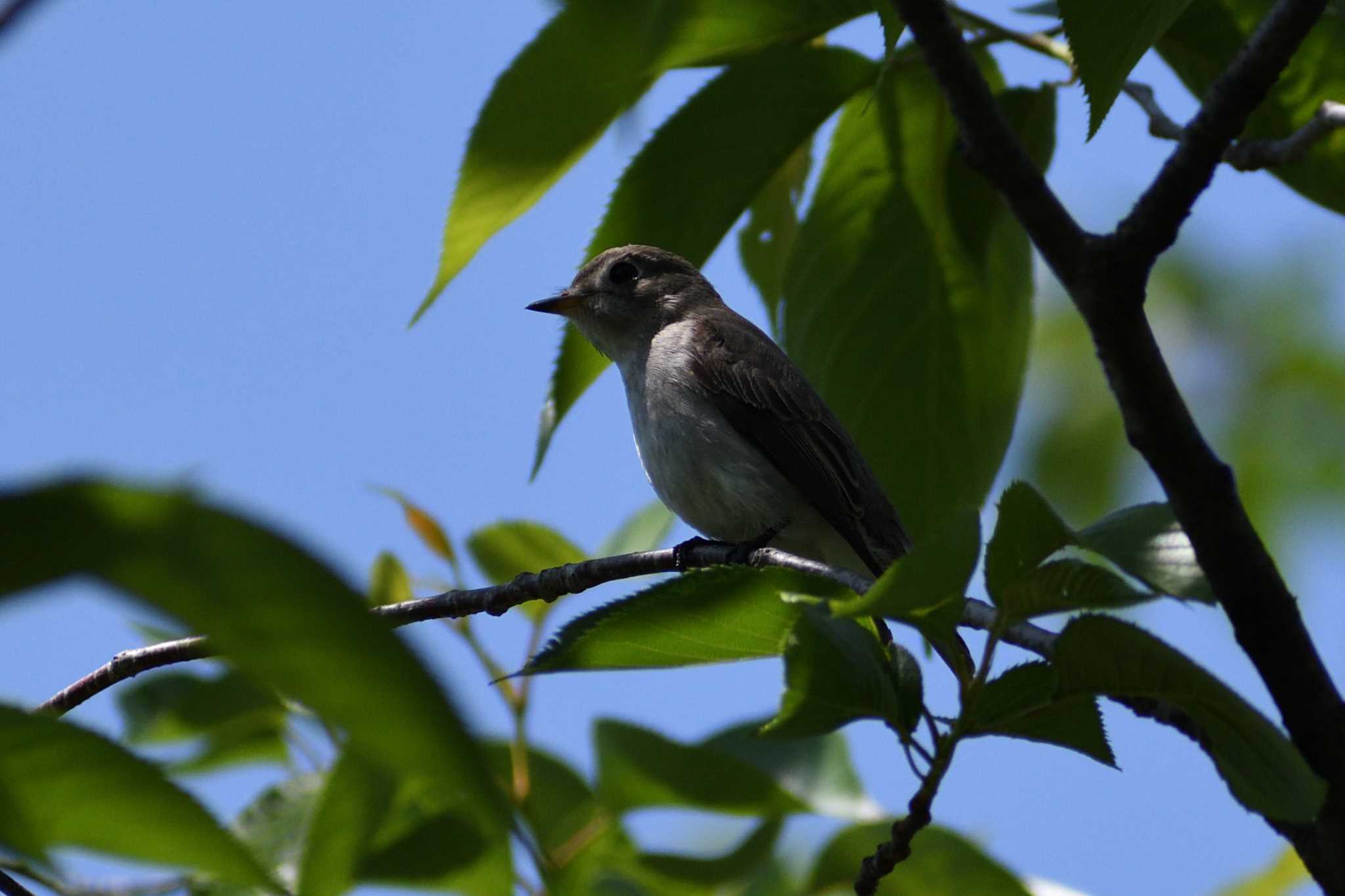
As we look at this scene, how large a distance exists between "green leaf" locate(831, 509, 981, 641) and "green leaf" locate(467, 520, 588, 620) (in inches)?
66.8

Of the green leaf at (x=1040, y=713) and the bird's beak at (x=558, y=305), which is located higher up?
the bird's beak at (x=558, y=305)

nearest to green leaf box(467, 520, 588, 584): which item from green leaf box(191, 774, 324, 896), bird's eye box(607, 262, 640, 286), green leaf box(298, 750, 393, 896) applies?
green leaf box(191, 774, 324, 896)

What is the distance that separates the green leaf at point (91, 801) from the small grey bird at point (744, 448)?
367 cm

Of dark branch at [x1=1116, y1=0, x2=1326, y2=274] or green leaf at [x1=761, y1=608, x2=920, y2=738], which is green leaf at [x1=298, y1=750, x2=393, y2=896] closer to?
green leaf at [x1=761, y1=608, x2=920, y2=738]

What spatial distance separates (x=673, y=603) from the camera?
1873 millimetres

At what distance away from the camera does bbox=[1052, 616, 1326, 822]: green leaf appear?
1.65 meters

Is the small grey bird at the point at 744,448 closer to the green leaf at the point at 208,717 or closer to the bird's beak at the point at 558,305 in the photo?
the bird's beak at the point at 558,305

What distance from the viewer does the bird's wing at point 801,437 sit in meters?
4.92

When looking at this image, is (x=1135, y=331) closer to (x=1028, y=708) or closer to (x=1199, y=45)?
(x=1028, y=708)

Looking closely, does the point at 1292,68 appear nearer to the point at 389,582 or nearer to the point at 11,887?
the point at 389,582

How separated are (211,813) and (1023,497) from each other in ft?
3.19

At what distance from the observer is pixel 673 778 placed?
2.35 m

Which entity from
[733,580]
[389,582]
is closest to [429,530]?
Answer: [389,582]

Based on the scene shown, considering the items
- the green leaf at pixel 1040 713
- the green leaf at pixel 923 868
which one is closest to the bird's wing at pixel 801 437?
the green leaf at pixel 923 868
